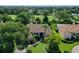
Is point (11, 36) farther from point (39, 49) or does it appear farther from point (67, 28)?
point (67, 28)

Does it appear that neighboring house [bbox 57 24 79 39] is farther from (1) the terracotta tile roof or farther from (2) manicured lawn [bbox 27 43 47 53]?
(2) manicured lawn [bbox 27 43 47 53]

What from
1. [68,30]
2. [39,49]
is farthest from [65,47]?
[39,49]

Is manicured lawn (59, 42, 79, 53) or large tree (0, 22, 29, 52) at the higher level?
large tree (0, 22, 29, 52)

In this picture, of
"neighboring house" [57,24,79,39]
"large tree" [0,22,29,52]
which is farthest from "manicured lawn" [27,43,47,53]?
"neighboring house" [57,24,79,39]

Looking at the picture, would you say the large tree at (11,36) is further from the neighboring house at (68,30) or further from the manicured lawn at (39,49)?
the neighboring house at (68,30)

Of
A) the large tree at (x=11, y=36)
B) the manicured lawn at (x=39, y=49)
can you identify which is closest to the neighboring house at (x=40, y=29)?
the large tree at (x=11, y=36)

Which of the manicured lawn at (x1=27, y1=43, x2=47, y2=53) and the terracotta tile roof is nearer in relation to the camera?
the manicured lawn at (x1=27, y1=43, x2=47, y2=53)
